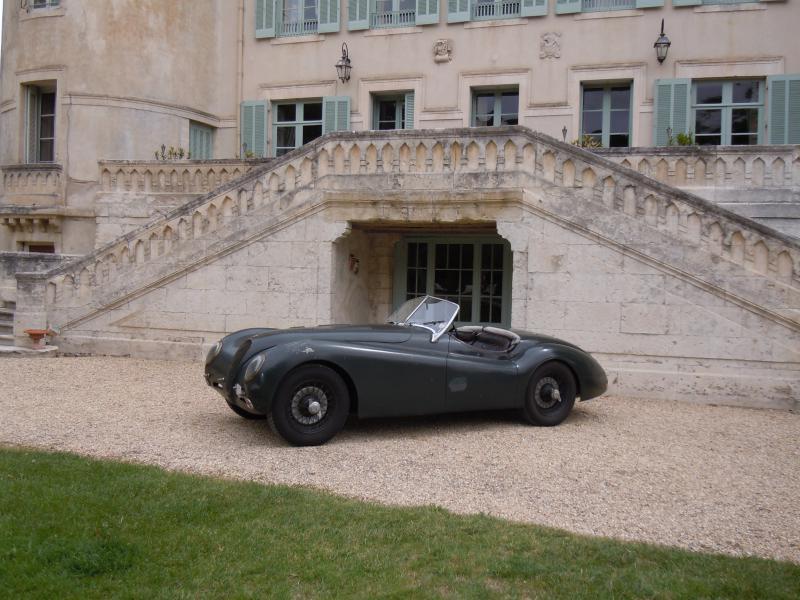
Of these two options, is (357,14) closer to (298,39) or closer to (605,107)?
(298,39)

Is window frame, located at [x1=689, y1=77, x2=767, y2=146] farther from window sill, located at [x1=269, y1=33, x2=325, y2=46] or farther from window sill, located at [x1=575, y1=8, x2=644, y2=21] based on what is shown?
window sill, located at [x1=269, y1=33, x2=325, y2=46]

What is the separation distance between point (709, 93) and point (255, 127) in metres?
9.81

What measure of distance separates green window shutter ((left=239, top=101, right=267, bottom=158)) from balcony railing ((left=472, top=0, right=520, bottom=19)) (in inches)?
205

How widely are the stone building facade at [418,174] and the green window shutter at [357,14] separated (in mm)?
48

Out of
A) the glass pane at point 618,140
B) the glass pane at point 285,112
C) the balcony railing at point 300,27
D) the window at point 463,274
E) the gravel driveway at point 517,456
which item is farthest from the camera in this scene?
the glass pane at point 285,112

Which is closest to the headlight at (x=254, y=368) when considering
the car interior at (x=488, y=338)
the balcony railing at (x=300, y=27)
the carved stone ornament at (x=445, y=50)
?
the car interior at (x=488, y=338)

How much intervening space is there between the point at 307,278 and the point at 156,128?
8.09 m

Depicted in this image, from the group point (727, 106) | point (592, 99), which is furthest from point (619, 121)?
point (727, 106)

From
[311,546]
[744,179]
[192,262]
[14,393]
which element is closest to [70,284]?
[192,262]

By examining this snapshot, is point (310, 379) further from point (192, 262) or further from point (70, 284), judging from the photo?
point (70, 284)

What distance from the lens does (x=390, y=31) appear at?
630 inches

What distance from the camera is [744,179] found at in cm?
1099

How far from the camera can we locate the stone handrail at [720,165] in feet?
35.7

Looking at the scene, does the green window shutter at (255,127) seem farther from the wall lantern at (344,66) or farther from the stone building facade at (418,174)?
the wall lantern at (344,66)
